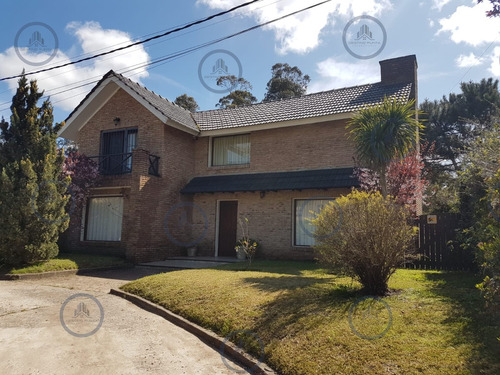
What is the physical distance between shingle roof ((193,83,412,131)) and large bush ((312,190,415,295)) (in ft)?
27.1

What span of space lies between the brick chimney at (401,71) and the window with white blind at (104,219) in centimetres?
1239

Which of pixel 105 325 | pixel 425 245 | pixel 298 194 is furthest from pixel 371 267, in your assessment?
pixel 298 194

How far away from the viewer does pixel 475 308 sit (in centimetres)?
508

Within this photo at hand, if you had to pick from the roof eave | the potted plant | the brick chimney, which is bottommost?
the potted plant

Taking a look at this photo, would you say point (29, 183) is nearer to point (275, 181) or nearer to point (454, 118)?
point (275, 181)

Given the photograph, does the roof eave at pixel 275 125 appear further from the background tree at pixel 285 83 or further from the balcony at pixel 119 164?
the background tree at pixel 285 83

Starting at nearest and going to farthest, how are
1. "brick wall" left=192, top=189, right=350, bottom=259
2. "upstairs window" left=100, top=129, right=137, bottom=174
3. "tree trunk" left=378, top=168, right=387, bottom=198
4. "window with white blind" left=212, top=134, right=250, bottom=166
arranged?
"tree trunk" left=378, top=168, right=387, bottom=198, "brick wall" left=192, top=189, right=350, bottom=259, "upstairs window" left=100, top=129, right=137, bottom=174, "window with white blind" left=212, top=134, right=250, bottom=166

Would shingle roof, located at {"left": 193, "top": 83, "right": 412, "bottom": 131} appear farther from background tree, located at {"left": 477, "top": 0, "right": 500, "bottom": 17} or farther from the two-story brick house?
background tree, located at {"left": 477, "top": 0, "right": 500, "bottom": 17}

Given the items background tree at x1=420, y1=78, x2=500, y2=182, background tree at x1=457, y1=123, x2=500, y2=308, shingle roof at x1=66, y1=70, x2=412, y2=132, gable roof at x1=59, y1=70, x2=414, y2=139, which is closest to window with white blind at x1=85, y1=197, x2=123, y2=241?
gable roof at x1=59, y1=70, x2=414, y2=139

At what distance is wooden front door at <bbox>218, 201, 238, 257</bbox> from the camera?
15.1 metres

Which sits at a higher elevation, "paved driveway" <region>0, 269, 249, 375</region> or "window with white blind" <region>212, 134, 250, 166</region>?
"window with white blind" <region>212, 134, 250, 166</region>

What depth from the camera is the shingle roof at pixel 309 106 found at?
47.0 ft

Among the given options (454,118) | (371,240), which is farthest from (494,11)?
(454,118)

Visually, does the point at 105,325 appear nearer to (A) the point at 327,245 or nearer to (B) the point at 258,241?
(A) the point at 327,245
